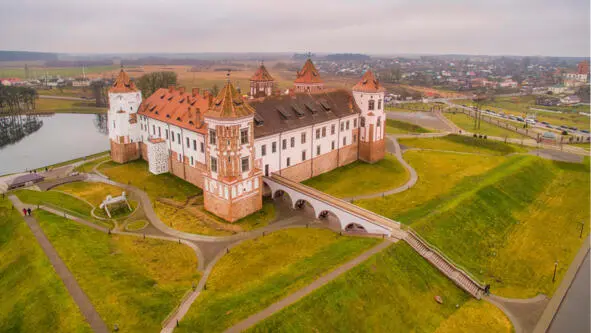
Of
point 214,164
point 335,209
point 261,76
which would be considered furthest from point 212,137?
point 261,76

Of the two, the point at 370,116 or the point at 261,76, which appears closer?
the point at 370,116

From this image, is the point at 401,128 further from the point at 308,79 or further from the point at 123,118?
the point at 123,118

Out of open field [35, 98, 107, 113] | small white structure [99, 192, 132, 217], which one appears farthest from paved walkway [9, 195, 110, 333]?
open field [35, 98, 107, 113]

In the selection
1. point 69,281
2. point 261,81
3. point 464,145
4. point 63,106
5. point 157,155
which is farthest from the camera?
point 63,106

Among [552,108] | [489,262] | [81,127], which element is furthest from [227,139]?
[552,108]

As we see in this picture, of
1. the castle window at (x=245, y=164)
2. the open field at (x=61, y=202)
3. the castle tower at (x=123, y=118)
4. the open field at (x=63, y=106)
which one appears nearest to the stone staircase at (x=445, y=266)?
the castle window at (x=245, y=164)

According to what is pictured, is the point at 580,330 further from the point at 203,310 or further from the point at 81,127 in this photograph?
the point at 81,127

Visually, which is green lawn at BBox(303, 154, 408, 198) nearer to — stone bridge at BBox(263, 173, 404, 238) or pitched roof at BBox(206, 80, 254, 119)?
stone bridge at BBox(263, 173, 404, 238)

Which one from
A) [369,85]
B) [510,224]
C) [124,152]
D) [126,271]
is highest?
[369,85]
